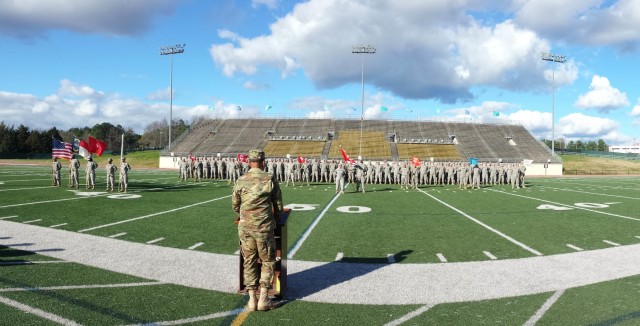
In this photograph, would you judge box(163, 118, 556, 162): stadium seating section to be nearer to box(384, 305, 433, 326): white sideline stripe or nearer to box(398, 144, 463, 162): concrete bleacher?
box(398, 144, 463, 162): concrete bleacher

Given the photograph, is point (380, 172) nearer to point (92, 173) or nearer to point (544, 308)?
point (92, 173)

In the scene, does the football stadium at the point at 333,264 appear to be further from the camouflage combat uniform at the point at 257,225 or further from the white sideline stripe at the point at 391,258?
the camouflage combat uniform at the point at 257,225

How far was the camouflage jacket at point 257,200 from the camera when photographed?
510 centimetres

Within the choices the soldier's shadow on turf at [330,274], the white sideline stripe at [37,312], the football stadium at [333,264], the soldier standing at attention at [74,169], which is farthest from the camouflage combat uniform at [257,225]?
the soldier standing at attention at [74,169]

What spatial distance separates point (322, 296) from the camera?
17.6ft

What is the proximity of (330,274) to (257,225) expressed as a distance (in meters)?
1.77

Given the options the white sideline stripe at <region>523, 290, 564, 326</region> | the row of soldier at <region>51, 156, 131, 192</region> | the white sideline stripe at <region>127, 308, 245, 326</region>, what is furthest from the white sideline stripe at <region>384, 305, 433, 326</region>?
the row of soldier at <region>51, 156, 131, 192</region>

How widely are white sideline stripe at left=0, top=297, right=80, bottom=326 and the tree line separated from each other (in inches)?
2274

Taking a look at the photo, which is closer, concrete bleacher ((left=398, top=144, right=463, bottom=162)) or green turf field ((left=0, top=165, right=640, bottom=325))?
green turf field ((left=0, top=165, right=640, bottom=325))

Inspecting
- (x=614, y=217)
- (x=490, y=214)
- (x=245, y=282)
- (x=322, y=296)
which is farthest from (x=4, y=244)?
(x=614, y=217)

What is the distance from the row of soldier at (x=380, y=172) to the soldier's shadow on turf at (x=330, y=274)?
18856 millimetres

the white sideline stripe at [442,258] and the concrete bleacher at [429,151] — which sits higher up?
the concrete bleacher at [429,151]

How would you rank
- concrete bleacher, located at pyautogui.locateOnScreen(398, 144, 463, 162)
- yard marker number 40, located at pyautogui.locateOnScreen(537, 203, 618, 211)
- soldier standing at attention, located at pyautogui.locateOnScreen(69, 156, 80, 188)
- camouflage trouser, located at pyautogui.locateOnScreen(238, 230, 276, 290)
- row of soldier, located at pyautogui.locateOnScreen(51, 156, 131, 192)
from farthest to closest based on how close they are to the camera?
concrete bleacher, located at pyautogui.locateOnScreen(398, 144, 463, 162) < soldier standing at attention, located at pyautogui.locateOnScreen(69, 156, 80, 188) < row of soldier, located at pyautogui.locateOnScreen(51, 156, 131, 192) < yard marker number 40, located at pyautogui.locateOnScreen(537, 203, 618, 211) < camouflage trouser, located at pyautogui.locateOnScreen(238, 230, 276, 290)

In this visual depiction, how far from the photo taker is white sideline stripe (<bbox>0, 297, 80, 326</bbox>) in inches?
173
